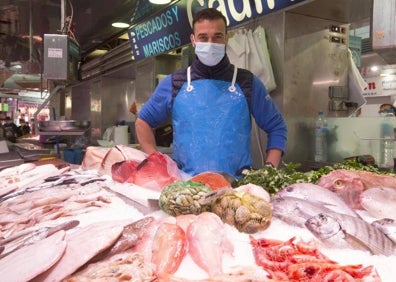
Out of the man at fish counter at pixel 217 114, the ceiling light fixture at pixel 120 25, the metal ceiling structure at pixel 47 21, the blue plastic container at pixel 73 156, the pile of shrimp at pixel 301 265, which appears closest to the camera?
the pile of shrimp at pixel 301 265

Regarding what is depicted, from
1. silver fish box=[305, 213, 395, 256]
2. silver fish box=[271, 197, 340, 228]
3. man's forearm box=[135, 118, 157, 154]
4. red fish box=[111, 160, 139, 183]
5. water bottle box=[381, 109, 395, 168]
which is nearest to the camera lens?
silver fish box=[305, 213, 395, 256]

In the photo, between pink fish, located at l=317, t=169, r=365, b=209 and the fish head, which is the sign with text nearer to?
pink fish, located at l=317, t=169, r=365, b=209

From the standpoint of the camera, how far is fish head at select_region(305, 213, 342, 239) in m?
1.06

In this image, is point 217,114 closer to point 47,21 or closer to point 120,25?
point 120,25

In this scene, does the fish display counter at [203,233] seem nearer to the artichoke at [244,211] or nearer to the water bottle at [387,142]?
the artichoke at [244,211]

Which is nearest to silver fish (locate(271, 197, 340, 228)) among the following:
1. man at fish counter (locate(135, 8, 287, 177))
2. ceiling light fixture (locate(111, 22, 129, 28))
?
man at fish counter (locate(135, 8, 287, 177))

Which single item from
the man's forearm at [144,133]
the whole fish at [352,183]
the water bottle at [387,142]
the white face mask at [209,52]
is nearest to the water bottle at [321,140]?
the water bottle at [387,142]

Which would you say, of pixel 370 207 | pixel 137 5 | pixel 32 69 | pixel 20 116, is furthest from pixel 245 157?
pixel 20 116

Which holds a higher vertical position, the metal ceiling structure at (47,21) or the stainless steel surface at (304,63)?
the metal ceiling structure at (47,21)

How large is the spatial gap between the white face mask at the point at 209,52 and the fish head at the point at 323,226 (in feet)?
5.72

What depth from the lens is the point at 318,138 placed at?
13.0 ft

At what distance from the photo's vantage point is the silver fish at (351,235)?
104 centimetres

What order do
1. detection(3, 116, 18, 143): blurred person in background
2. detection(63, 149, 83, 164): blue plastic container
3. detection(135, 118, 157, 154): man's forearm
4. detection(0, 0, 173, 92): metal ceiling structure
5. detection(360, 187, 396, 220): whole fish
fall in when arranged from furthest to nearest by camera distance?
1. detection(3, 116, 18, 143): blurred person in background
2. detection(0, 0, 173, 92): metal ceiling structure
3. detection(63, 149, 83, 164): blue plastic container
4. detection(135, 118, 157, 154): man's forearm
5. detection(360, 187, 396, 220): whole fish

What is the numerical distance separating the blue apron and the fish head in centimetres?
165
